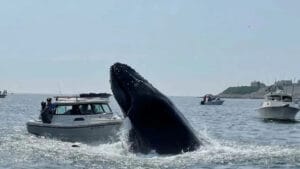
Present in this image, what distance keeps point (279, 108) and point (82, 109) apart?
33127 millimetres

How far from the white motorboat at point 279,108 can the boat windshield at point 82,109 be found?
102 feet

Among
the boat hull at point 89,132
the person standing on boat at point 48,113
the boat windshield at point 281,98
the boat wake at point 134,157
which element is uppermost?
the boat windshield at point 281,98

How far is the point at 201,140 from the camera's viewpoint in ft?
67.9

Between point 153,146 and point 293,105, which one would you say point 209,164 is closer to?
point 153,146

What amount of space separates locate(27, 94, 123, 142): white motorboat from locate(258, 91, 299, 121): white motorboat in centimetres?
3010

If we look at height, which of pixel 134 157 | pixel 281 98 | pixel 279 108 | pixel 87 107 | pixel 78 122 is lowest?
pixel 134 157

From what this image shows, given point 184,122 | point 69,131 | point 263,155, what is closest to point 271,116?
point 69,131

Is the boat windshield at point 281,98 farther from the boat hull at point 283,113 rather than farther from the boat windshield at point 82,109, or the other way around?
the boat windshield at point 82,109

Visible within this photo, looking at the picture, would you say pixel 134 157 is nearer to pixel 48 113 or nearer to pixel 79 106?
pixel 79 106

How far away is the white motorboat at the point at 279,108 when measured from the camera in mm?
65250

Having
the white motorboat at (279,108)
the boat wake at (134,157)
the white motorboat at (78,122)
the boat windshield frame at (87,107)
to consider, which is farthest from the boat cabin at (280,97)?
the boat wake at (134,157)

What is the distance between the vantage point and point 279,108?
65500mm

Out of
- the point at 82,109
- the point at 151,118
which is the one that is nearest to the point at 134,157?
the point at 151,118

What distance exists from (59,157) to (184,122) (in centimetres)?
699
